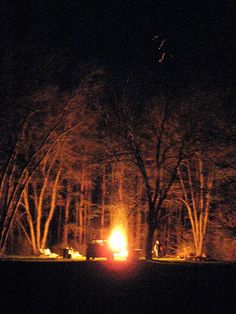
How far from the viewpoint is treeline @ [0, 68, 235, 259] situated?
91.0 ft

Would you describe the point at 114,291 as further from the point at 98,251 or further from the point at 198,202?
the point at 198,202

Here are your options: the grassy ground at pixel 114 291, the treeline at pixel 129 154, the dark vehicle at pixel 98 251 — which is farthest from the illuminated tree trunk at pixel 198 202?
the grassy ground at pixel 114 291

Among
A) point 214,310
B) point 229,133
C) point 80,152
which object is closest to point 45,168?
point 80,152

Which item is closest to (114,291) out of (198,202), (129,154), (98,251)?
(129,154)

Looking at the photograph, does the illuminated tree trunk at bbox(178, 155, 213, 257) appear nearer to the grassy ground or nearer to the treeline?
the treeline

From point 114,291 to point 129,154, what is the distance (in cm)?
2058

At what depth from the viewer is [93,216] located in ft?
147

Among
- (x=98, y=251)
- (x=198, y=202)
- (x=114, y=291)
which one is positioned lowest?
(x=114, y=291)

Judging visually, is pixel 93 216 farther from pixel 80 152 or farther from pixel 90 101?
pixel 90 101

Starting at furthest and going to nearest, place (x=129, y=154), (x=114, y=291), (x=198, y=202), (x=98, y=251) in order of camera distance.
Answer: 1. (x=198, y=202)
2. (x=98, y=251)
3. (x=129, y=154)
4. (x=114, y=291)

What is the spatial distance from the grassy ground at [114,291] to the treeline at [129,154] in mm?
7559

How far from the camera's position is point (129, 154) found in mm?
31172

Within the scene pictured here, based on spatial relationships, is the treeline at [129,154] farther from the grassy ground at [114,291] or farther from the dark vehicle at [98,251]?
the grassy ground at [114,291]

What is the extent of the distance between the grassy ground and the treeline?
756 cm
